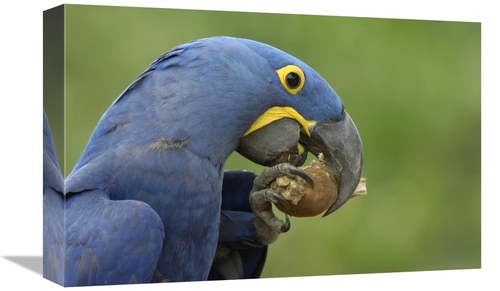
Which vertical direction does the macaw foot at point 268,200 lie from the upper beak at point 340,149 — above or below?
below

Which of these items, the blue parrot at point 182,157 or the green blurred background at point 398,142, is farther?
the green blurred background at point 398,142

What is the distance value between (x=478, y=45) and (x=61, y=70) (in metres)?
2.54

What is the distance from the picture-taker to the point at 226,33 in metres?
4.38

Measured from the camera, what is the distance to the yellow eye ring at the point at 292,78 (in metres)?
3.94

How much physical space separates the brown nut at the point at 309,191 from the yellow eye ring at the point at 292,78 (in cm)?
38

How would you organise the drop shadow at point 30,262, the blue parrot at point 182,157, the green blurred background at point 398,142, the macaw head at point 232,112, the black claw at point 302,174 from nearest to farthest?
1. the blue parrot at point 182,157
2. the macaw head at point 232,112
3. the black claw at point 302,174
4. the drop shadow at point 30,262
5. the green blurred background at point 398,142

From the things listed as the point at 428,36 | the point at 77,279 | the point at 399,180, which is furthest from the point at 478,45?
the point at 77,279

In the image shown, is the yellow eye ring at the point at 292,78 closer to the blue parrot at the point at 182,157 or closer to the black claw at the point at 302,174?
the blue parrot at the point at 182,157

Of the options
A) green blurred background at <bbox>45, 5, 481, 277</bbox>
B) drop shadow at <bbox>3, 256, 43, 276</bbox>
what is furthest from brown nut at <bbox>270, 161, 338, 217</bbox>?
drop shadow at <bbox>3, 256, 43, 276</bbox>

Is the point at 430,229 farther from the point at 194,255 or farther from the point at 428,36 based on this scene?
the point at 194,255

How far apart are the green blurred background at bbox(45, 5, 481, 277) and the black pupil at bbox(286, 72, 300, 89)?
627 mm

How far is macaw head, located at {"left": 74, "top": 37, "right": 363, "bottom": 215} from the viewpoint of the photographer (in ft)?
12.4

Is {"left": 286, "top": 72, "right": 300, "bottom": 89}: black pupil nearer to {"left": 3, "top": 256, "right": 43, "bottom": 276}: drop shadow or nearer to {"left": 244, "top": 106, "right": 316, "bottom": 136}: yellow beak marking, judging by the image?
{"left": 244, "top": 106, "right": 316, "bottom": 136}: yellow beak marking

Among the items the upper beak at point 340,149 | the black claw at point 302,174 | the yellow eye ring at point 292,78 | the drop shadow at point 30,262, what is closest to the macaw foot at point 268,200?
the black claw at point 302,174
